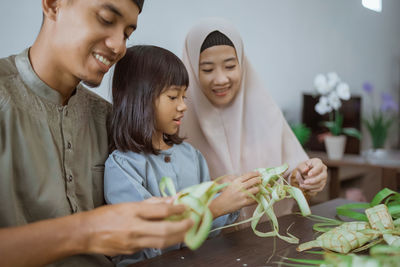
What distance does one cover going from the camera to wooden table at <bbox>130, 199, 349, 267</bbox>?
96 cm

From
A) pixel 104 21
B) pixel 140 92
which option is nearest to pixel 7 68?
pixel 104 21

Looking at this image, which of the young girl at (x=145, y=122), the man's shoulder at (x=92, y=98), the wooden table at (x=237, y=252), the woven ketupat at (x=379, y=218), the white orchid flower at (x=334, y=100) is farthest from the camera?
the white orchid flower at (x=334, y=100)

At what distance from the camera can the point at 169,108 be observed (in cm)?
132

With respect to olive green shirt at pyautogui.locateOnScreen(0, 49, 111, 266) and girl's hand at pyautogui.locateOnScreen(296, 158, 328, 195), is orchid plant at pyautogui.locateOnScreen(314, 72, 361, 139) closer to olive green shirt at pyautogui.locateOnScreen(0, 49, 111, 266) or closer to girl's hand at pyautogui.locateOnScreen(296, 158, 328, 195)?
girl's hand at pyautogui.locateOnScreen(296, 158, 328, 195)

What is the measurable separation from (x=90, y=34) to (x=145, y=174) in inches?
19.6

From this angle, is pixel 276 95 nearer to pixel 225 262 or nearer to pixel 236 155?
pixel 236 155

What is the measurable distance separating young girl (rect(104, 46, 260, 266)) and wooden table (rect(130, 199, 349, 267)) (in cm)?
12

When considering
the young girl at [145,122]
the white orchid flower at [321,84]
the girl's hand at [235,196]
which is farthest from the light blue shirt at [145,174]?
the white orchid flower at [321,84]

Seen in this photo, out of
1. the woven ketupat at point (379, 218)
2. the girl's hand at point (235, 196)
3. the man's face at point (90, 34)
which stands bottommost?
A: the woven ketupat at point (379, 218)

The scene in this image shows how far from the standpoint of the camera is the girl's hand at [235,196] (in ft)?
3.59

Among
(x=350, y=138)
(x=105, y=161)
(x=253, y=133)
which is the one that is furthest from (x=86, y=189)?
(x=350, y=138)

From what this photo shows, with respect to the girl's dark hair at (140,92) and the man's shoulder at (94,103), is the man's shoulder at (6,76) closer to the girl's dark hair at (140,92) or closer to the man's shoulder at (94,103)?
the man's shoulder at (94,103)

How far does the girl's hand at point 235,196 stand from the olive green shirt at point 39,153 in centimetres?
39

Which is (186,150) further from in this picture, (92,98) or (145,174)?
(92,98)
